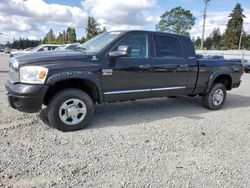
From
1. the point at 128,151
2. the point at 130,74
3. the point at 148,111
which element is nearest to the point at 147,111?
the point at 148,111

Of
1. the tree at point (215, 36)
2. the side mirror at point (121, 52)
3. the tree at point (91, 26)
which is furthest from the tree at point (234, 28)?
the side mirror at point (121, 52)

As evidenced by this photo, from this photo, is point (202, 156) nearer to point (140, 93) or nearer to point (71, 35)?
point (140, 93)

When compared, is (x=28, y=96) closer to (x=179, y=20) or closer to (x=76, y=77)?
(x=76, y=77)

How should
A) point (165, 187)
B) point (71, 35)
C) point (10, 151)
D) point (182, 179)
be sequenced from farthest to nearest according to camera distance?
point (71, 35), point (10, 151), point (182, 179), point (165, 187)

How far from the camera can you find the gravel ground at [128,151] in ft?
11.3

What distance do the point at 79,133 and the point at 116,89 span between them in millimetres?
1181

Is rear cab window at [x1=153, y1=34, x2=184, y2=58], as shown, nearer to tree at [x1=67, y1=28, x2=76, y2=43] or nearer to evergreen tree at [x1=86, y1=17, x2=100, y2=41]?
evergreen tree at [x1=86, y1=17, x2=100, y2=41]

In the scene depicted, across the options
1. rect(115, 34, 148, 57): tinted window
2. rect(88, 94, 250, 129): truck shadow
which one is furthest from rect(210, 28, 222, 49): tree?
rect(115, 34, 148, 57): tinted window

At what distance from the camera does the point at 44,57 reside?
4816 mm

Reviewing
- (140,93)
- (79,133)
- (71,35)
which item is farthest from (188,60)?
(71,35)

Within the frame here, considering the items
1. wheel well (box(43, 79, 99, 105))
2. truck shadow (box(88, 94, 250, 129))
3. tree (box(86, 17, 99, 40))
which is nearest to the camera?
wheel well (box(43, 79, 99, 105))

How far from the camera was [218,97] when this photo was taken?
7473mm

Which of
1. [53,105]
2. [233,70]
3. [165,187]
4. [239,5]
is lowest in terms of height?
[165,187]

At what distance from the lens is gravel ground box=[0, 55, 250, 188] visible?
344 centimetres
